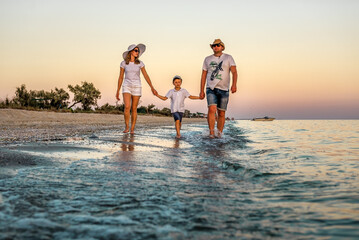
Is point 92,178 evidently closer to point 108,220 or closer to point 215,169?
point 108,220

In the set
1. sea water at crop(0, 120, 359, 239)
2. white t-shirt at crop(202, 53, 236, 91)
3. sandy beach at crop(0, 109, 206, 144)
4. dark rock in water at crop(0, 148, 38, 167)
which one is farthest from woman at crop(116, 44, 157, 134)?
sea water at crop(0, 120, 359, 239)

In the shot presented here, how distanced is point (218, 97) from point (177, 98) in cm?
116

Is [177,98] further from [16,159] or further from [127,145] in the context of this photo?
[16,159]

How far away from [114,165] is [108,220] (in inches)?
73.4

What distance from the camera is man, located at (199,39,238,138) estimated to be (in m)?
8.54

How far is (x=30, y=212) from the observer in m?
1.81

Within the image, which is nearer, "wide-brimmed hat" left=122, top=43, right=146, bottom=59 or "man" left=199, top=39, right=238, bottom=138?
"man" left=199, top=39, right=238, bottom=138

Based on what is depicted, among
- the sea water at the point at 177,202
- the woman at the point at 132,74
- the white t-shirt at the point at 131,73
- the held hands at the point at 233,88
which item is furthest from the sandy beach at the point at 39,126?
the held hands at the point at 233,88

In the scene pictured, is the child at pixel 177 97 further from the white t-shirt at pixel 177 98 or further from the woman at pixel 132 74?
the woman at pixel 132 74

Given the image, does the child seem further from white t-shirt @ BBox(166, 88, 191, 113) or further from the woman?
the woman

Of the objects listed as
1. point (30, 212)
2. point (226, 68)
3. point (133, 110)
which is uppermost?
point (226, 68)

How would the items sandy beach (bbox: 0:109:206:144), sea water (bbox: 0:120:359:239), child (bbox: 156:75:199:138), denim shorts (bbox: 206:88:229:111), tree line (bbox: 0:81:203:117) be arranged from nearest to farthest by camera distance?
sea water (bbox: 0:120:359:239) → sandy beach (bbox: 0:109:206:144) → denim shorts (bbox: 206:88:229:111) → child (bbox: 156:75:199:138) → tree line (bbox: 0:81:203:117)

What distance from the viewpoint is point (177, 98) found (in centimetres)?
886

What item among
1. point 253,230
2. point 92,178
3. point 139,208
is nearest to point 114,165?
point 92,178
